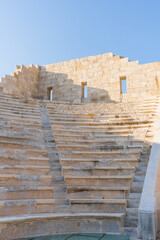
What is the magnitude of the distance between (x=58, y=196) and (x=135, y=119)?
13.0 feet

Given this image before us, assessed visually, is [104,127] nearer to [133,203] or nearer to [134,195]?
[134,195]

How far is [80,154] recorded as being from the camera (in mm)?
6059

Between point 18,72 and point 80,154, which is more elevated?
point 18,72

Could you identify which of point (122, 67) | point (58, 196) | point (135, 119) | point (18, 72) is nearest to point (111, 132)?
point (135, 119)

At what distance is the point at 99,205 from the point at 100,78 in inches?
408

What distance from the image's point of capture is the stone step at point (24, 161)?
5266mm

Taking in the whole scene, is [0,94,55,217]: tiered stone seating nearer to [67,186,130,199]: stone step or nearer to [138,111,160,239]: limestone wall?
[67,186,130,199]: stone step

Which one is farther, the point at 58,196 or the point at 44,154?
the point at 44,154

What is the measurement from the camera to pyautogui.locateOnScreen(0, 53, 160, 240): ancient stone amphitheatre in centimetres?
399

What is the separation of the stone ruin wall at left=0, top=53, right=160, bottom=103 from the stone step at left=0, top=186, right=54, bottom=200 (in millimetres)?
8426

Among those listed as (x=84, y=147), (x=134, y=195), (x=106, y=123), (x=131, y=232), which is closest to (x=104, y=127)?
(x=106, y=123)

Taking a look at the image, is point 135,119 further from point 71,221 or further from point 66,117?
point 71,221

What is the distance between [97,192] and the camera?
491 cm

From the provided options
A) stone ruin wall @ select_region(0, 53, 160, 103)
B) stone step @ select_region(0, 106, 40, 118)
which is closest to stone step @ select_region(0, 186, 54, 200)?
stone step @ select_region(0, 106, 40, 118)
